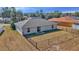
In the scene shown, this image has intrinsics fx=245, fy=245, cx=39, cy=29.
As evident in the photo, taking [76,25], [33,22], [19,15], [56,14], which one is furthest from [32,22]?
[76,25]

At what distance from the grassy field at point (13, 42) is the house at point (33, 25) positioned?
0.06 m

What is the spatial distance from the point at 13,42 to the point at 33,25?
0.26 m

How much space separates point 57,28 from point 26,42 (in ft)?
1.10

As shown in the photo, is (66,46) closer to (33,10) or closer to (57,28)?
(57,28)

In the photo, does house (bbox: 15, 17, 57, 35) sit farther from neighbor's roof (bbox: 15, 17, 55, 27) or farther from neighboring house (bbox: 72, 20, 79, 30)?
neighboring house (bbox: 72, 20, 79, 30)

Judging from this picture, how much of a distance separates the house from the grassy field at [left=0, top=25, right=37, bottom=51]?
0.21 ft

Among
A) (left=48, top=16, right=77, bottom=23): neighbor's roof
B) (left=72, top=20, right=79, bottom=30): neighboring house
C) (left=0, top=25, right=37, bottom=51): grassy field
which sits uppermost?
(left=48, top=16, right=77, bottom=23): neighbor's roof

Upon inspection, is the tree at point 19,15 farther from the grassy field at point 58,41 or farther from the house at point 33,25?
the grassy field at point 58,41

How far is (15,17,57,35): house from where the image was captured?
2387 mm

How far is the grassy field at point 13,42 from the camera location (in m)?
2.39

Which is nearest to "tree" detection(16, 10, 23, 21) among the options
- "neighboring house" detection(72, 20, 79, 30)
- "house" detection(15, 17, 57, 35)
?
"house" detection(15, 17, 57, 35)

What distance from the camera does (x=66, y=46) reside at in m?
2.42

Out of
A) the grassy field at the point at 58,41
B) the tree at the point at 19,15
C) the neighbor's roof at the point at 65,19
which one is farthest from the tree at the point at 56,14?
the tree at the point at 19,15

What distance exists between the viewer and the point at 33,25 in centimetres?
240
